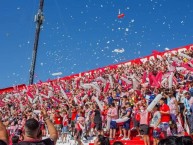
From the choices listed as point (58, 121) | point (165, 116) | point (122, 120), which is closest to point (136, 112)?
point (122, 120)

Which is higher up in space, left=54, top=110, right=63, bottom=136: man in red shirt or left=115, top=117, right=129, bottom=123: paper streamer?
left=54, top=110, right=63, bottom=136: man in red shirt

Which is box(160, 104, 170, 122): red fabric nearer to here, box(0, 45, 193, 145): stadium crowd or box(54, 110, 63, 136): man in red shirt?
box(0, 45, 193, 145): stadium crowd

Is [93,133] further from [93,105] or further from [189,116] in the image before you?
[189,116]

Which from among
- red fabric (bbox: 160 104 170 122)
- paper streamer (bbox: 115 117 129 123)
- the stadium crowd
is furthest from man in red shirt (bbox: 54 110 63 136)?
red fabric (bbox: 160 104 170 122)

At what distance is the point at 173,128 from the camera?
37.4ft

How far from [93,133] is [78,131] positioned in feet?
4.07

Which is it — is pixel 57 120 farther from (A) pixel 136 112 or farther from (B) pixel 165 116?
(B) pixel 165 116

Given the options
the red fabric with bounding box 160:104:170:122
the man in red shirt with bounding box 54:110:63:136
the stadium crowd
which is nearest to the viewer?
the red fabric with bounding box 160:104:170:122

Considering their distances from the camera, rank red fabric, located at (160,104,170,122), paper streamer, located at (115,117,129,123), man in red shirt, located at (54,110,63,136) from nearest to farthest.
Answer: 1. red fabric, located at (160,104,170,122)
2. paper streamer, located at (115,117,129,123)
3. man in red shirt, located at (54,110,63,136)

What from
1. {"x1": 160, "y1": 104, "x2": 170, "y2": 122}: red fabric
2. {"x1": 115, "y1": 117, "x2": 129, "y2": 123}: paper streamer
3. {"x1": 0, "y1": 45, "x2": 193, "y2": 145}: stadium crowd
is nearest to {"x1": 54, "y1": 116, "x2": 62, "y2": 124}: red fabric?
{"x1": 0, "y1": 45, "x2": 193, "y2": 145}: stadium crowd

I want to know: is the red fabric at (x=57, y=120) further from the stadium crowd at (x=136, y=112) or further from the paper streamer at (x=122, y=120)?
the paper streamer at (x=122, y=120)

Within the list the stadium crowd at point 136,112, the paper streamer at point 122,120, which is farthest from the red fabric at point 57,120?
the paper streamer at point 122,120

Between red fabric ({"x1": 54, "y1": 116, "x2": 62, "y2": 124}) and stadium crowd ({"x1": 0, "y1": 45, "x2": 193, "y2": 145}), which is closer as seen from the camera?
stadium crowd ({"x1": 0, "y1": 45, "x2": 193, "y2": 145})

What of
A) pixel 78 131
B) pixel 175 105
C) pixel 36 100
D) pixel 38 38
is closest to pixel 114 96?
pixel 78 131
